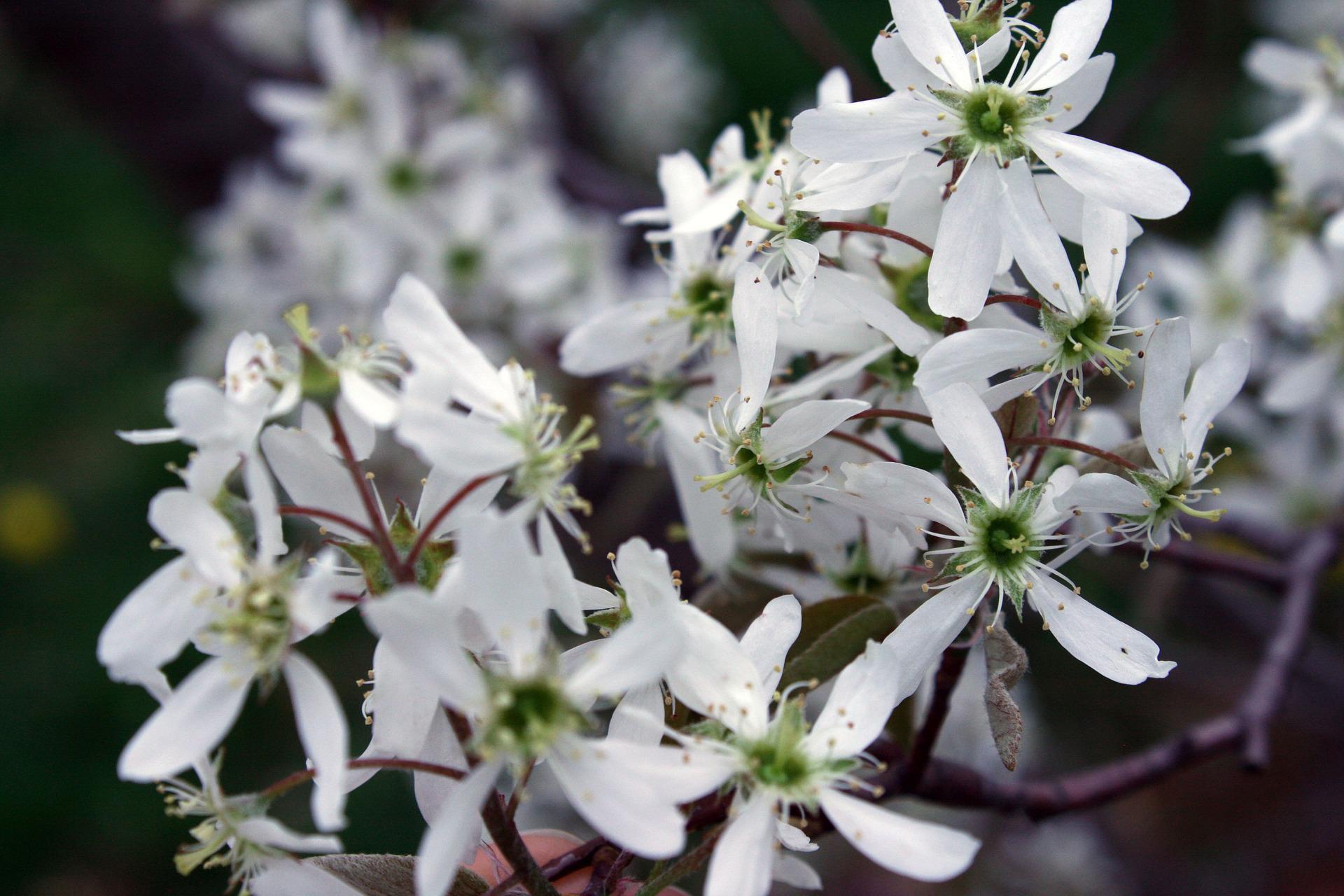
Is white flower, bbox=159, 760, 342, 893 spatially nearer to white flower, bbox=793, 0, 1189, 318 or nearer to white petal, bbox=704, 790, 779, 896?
white petal, bbox=704, 790, 779, 896

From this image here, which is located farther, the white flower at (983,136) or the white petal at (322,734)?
the white flower at (983,136)

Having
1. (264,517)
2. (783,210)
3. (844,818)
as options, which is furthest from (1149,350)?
(264,517)

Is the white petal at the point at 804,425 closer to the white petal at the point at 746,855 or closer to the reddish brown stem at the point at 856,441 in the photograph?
the reddish brown stem at the point at 856,441

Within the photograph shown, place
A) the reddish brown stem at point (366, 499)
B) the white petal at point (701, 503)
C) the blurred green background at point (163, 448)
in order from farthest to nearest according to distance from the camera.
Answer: the blurred green background at point (163, 448) → the white petal at point (701, 503) → the reddish brown stem at point (366, 499)

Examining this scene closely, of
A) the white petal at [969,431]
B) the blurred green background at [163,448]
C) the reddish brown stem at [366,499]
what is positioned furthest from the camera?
the blurred green background at [163,448]

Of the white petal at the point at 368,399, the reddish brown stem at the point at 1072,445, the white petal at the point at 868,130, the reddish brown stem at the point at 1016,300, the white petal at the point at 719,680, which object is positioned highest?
the white petal at the point at 868,130

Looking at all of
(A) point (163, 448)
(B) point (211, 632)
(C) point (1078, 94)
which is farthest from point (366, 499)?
(A) point (163, 448)

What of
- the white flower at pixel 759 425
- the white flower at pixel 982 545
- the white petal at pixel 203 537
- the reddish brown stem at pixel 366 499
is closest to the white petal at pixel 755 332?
the white flower at pixel 759 425
